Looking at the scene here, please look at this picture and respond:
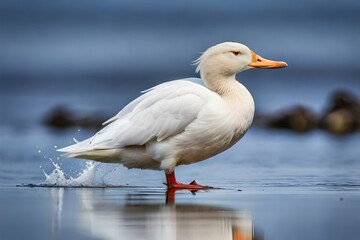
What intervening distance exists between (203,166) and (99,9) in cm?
5013

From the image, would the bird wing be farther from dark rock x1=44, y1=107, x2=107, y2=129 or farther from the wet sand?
dark rock x1=44, y1=107, x2=107, y2=129

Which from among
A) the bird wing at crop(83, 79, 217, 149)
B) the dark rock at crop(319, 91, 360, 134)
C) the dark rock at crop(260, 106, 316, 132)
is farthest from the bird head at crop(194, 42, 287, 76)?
the dark rock at crop(260, 106, 316, 132)

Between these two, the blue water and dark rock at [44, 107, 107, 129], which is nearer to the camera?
the blue water

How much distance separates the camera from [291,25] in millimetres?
51469

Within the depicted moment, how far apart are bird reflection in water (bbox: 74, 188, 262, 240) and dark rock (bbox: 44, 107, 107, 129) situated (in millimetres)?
8504

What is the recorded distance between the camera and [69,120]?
18.0 m

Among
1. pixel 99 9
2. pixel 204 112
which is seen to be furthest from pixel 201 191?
pixel 99 9

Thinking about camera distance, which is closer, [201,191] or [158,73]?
[201,191]

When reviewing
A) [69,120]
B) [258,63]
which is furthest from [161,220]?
[69,120]

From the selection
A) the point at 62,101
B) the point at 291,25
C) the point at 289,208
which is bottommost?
the point at 289,208

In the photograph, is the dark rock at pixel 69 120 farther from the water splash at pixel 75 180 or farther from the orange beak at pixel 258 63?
the orange beak at pixel 258 63

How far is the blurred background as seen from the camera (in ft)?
48.1

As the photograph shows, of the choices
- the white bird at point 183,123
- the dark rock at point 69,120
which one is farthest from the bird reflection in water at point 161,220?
the dark rock at point 69,120

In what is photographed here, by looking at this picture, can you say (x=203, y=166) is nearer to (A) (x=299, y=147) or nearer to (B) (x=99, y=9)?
(A) (x=299, y=147)
